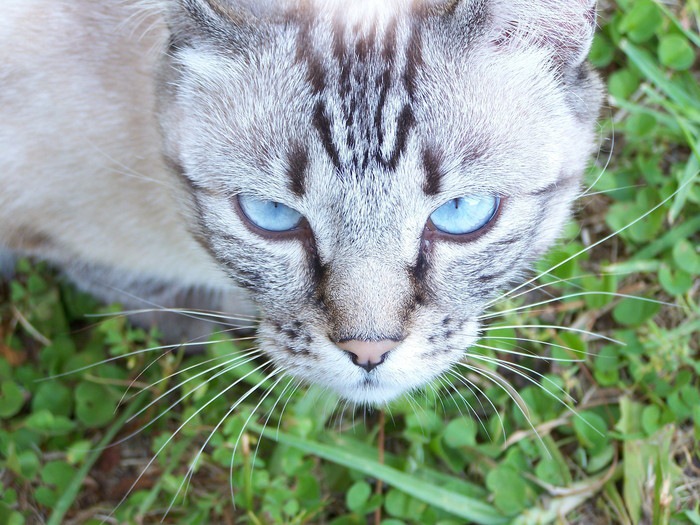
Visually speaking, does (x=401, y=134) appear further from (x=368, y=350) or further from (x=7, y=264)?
(x=7, y=264)

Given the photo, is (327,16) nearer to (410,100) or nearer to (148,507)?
(410,100)

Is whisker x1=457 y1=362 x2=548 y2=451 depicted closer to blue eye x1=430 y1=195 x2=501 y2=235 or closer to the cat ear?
blue eye x1=430 y1=195 x2=501 y2=235

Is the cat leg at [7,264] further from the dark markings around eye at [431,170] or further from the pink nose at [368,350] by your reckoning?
the dark markings around eye at [431,170]

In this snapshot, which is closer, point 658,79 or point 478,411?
point 478,411

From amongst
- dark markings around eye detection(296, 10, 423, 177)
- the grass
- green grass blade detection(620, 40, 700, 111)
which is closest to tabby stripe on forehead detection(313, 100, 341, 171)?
dark markings around eye detection(296, 10, 423, 177)

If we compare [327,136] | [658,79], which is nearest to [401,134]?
[327,136]

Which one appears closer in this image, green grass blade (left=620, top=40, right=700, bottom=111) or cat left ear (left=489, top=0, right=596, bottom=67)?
cat left ear (left=489, top=0, right=596, bottom=67)

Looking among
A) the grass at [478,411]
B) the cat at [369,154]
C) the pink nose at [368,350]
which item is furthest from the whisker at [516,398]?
the pink nose at [368,350]
